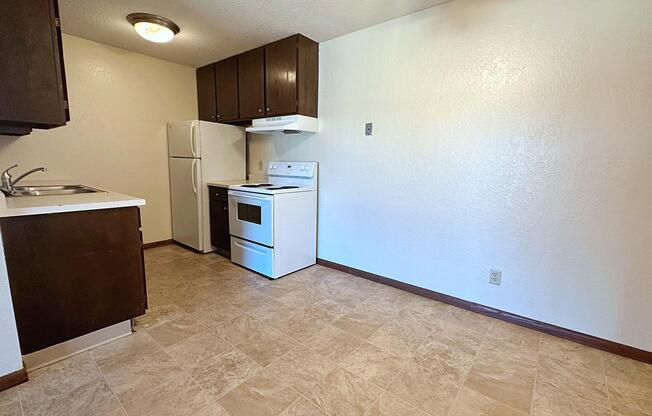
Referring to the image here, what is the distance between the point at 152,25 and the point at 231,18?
695mm

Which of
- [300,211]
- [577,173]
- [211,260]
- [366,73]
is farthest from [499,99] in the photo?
[211,260]

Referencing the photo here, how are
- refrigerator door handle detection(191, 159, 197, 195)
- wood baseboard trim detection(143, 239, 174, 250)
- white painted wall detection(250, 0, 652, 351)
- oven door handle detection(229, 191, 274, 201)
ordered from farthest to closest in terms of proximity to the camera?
1. wood baseboard trim detection(143, 239, 174, 250)
2. refrigerator door handle detection(191, 159, 197, 195)
3. oven door handle detection(229, 191, 274, 201)
4. white painted wall detection(250, 0, 652, 351)

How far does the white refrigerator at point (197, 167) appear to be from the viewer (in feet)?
11.3

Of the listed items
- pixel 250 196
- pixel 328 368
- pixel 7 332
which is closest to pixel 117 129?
pixel 250 196

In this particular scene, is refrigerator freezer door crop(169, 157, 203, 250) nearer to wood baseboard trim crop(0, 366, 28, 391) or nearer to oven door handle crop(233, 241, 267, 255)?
oven door handle crop(233, 241, 267, 255)

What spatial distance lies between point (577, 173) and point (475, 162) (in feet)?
1.99

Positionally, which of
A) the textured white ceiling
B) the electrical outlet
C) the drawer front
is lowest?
the electrical outlet

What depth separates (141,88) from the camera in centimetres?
348

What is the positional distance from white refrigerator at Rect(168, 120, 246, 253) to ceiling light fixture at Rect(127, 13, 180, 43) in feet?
3.08

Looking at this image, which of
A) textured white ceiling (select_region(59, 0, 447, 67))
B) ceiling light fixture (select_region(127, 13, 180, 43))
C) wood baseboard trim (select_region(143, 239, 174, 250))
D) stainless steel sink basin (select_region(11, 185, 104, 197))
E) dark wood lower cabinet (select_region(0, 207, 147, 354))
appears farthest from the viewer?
wood baseboard trim (select_region(143, 239, 174, 250))

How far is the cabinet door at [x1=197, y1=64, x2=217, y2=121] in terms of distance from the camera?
3.80 metres

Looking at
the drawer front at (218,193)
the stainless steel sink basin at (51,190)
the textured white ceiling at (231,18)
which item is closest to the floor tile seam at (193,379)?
the stainless steel sink basin at (51,190)

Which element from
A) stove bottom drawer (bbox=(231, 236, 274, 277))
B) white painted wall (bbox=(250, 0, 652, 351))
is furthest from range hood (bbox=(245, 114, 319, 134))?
stove bottom drawer (bbox=(231, 236, 274, 277))

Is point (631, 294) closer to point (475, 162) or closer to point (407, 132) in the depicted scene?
point (475, 162)
